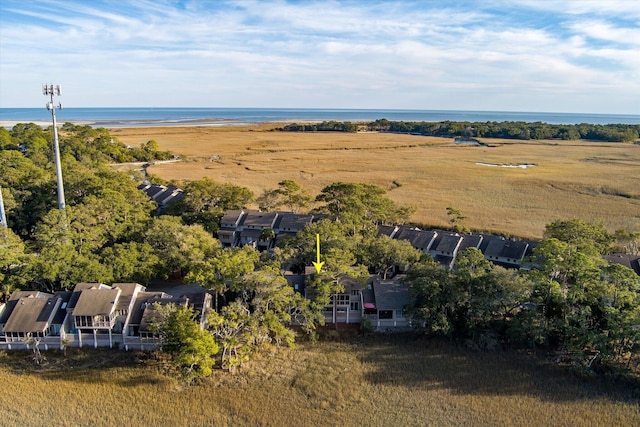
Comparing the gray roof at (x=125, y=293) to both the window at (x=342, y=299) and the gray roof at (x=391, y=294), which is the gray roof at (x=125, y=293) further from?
the gray roof at (x=391, y=294)

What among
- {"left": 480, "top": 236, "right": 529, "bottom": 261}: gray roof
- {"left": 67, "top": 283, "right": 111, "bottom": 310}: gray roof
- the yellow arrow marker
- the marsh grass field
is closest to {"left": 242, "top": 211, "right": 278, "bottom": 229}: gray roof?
the yellow arrow marker

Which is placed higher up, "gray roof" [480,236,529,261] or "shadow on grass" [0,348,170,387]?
"gray roof" [480,236,529,261]

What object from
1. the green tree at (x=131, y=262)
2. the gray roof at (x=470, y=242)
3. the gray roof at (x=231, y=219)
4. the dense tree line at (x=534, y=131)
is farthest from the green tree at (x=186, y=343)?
the dense tree line at (x=534, y=131)

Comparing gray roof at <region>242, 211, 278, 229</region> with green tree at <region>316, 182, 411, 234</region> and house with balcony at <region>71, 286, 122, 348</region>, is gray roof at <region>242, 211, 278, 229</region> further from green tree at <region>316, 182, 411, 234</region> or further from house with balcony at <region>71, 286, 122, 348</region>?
house with balcony at <region>71, 286, 122, 348</region>

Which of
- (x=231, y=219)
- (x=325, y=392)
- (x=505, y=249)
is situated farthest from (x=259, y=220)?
(x=325, y=392)

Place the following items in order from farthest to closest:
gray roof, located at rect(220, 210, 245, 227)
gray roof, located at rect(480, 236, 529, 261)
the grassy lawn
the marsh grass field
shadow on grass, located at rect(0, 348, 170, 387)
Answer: the marsh grass field < gray roof, located at rect(220, 210, 245, 227) < gray roof, located at rect(480, 236, 529, 261) < shadow on grass, located at rect(0, 348, 170, 387) < the grassy lawn

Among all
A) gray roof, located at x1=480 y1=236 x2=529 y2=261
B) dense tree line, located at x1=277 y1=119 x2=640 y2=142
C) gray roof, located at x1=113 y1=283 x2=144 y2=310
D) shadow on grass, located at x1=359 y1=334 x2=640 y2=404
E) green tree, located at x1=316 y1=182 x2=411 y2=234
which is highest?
dense tree line, located at x1=277 y1=119 x2=640 y2=142

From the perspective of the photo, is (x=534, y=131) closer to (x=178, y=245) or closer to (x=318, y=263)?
(x=318, y=263)

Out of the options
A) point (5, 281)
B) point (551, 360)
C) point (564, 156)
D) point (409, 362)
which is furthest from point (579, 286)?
point (564, 156)
